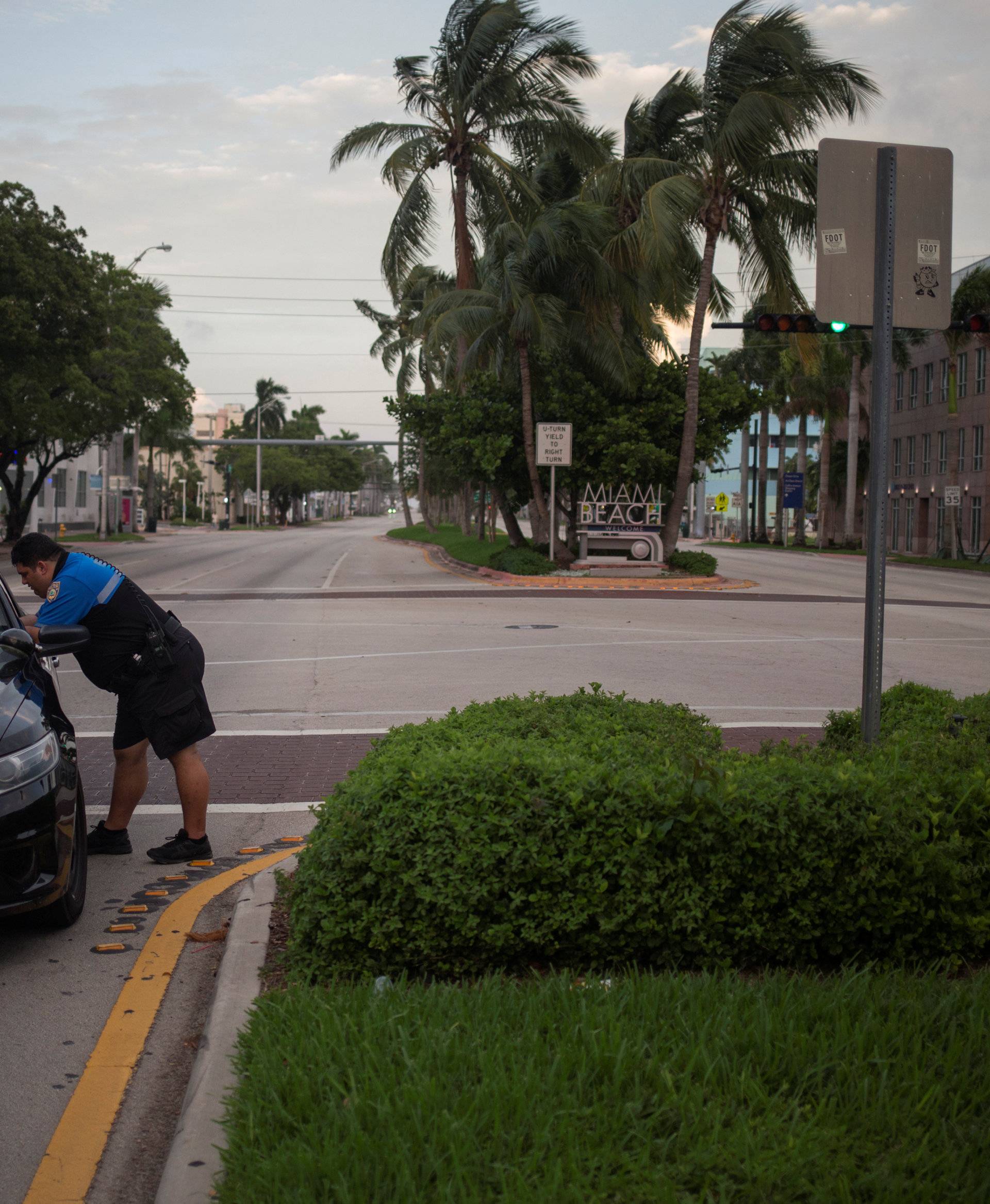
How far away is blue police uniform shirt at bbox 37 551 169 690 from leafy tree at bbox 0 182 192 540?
32.3 meters

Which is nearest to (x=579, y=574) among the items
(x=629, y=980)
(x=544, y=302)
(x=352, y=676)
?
(x=544, y=302)

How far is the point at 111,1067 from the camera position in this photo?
3893mm

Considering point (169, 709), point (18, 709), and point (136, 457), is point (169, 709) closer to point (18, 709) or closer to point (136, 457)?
point (18, 709)

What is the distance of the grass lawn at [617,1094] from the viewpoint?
2756 mm

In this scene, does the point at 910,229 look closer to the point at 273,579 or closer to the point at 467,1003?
the point at 467,1003

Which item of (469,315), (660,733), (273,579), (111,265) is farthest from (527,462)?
(660,733)

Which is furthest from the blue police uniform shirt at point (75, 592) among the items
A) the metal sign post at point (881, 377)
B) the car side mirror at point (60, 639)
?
the metal sign post at point (881, 377)

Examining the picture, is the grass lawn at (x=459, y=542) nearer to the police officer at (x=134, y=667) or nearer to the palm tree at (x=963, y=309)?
the palm tree at (x=963, y=309)

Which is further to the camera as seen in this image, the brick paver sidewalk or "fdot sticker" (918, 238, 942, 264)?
the brick paver sidewalk

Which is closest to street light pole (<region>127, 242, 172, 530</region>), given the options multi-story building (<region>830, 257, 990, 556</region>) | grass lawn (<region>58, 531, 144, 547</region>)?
grass lawn (<region>58, 531, 144, 547</region>)

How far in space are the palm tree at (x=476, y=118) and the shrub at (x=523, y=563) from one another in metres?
7.41

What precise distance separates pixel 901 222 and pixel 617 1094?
368 centimetres

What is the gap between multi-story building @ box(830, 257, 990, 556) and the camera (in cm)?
5744

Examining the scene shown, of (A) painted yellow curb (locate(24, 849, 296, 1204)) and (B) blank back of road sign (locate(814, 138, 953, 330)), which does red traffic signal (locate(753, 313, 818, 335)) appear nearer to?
(B) blank back of road sign (locate(814, 138, 953, 330))
